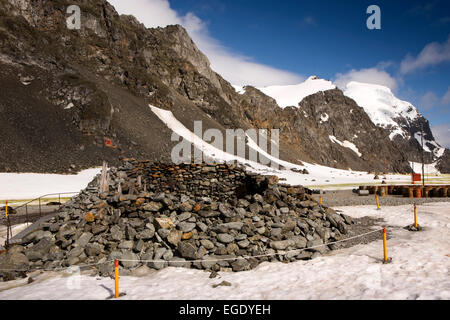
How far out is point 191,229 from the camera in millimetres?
10219

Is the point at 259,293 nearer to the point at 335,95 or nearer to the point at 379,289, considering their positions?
the point at 379,289

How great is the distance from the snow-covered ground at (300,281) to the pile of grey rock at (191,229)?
67 centimetres

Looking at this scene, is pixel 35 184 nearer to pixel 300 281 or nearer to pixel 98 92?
pixel 98 92

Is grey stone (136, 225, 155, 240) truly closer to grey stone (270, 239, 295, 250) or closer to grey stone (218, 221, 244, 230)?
grey stone (218, 221, 244, 230)

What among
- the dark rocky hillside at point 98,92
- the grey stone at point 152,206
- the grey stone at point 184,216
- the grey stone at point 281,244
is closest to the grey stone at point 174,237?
the grey stone at point 184,216

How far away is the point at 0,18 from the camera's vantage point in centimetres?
4831

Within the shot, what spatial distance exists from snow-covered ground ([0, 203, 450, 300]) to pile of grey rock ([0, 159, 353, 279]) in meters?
0.67

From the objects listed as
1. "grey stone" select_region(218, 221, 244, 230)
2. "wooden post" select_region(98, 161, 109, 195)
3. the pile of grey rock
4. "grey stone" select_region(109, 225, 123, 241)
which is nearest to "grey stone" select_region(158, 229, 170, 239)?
the pile of grey rock

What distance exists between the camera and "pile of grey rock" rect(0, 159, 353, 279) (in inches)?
366

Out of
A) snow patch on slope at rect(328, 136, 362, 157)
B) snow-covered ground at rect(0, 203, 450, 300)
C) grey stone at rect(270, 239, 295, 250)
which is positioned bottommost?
snow-covered ground at rect(0, 203, 450, 300)

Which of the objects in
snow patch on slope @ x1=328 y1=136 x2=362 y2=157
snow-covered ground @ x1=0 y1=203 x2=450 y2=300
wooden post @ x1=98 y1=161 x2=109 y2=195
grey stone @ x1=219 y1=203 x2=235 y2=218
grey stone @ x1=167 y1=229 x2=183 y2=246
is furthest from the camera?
snow patch on slope @ x1=328 y1=136 x2=362 y2=157

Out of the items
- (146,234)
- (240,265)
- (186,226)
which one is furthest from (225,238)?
(146,234)
